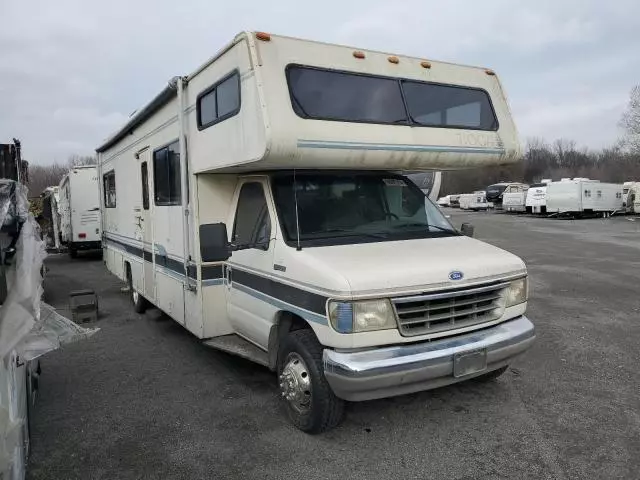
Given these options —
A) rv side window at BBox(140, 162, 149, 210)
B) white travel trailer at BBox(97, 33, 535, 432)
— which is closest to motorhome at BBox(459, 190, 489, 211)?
rv side window at BBox(140, 162, 149, 210)

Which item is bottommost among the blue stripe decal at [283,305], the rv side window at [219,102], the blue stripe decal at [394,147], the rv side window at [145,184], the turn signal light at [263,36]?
the blue stripe decal at [283,305]

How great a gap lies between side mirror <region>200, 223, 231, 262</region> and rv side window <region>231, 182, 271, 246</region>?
0.45m

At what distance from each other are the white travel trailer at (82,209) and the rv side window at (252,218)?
12307 mm

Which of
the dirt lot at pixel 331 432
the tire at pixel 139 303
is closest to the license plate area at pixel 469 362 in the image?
the dirt lot at pixel 331 432

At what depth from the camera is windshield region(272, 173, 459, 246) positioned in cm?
454

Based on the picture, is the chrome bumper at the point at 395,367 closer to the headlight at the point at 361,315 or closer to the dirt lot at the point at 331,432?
the headlight at the point at 361,315

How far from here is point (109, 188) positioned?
9750 mm

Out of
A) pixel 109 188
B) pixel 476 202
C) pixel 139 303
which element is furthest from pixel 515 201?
pixel 139 303

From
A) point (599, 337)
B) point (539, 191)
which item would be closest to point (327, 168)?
point (599, 337)

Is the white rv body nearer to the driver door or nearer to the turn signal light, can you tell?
the driver door

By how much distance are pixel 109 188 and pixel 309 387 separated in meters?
7.11

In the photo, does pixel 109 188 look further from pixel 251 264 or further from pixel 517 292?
pixel 517 292

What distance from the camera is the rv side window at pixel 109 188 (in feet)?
30.5

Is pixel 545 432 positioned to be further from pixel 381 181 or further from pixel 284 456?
pixel 381 181
